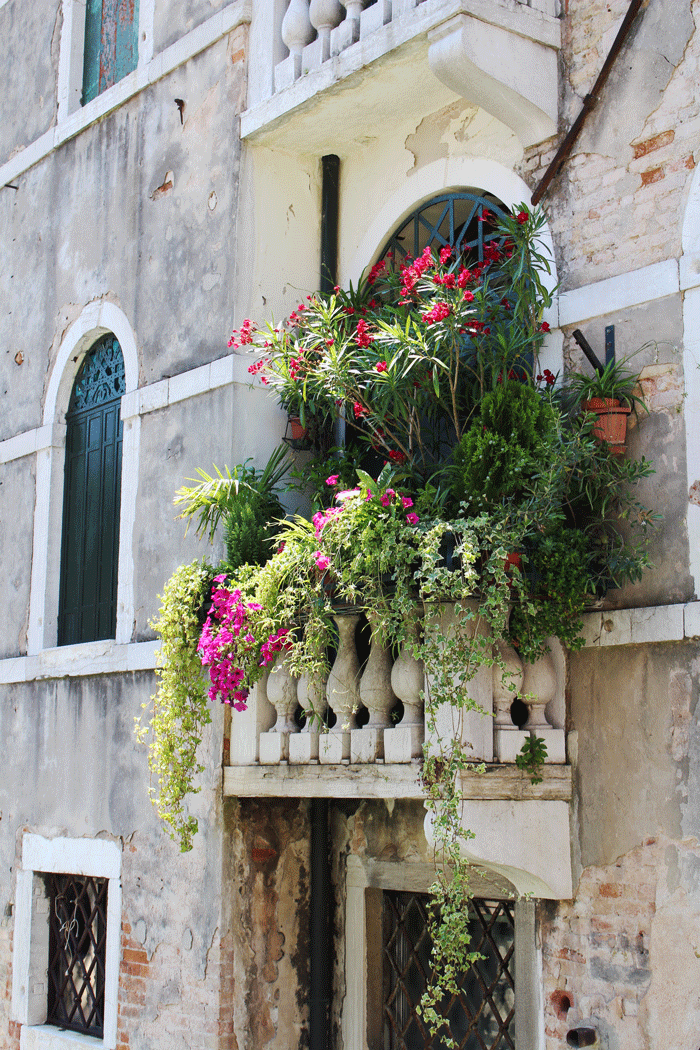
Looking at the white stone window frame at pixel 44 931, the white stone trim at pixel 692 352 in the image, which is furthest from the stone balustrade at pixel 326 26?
the white stone window frame at pixel 44 931

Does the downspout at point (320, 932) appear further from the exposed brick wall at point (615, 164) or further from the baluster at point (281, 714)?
the exposed brick wall at point (615, 164)

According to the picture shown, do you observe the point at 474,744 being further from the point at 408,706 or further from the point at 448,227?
the point at 448,227

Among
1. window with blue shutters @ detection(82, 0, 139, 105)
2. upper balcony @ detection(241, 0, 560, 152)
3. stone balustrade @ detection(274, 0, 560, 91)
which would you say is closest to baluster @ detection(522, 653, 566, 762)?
Result: upper balcony @ detection(241, 0, 560, 152)

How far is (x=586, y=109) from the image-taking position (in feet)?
17.3

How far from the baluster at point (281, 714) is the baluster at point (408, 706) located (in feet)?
2.59

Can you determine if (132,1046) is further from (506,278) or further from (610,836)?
(506,278)

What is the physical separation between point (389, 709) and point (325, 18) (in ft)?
11.7

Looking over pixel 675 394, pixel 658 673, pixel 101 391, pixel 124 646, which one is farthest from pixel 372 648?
pixel 101 391

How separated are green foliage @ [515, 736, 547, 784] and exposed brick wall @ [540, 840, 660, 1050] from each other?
0.45 m

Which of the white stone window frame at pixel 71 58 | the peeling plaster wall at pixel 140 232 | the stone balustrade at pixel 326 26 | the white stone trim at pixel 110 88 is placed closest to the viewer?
the stone balustrade at pixel 326 26

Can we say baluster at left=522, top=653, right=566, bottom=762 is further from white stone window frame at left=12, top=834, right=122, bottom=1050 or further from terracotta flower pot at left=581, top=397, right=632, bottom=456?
white stone window frame at left=12, top=834, right=122, bottom=1050

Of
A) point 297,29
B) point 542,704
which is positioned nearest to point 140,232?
point 297,29

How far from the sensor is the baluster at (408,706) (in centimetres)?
484

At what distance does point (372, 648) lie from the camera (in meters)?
5.11
